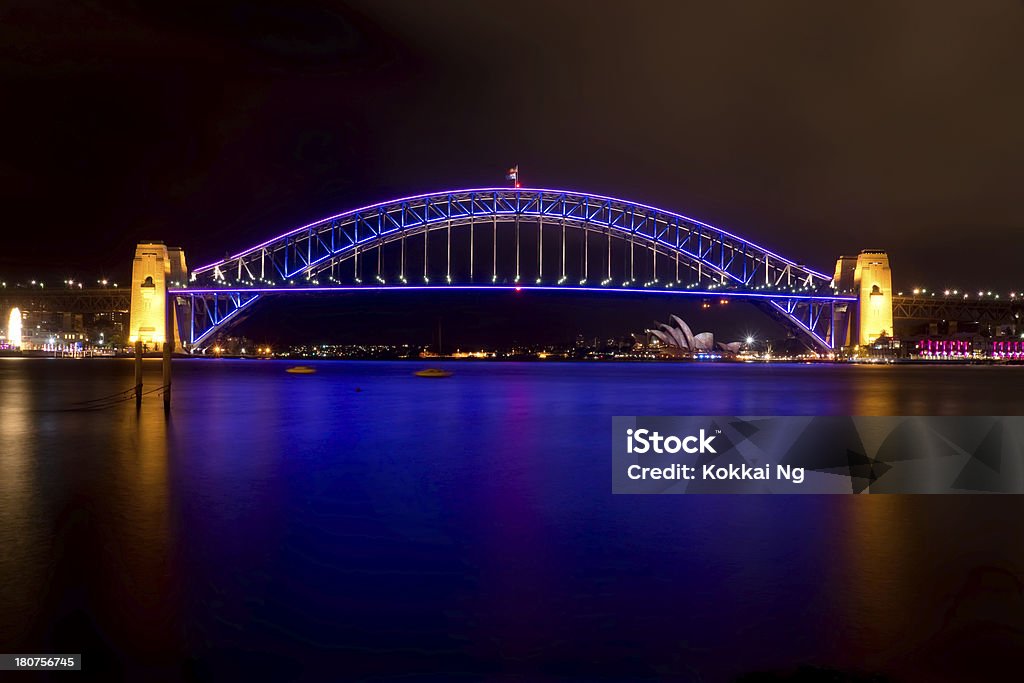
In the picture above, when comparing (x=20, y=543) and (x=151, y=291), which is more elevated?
(x=151, y=291)

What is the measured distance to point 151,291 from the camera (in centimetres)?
6347

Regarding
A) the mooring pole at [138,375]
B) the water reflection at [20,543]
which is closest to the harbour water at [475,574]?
the water reflection at [20,543]

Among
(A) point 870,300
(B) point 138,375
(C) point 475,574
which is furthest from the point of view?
(A) point 870,300

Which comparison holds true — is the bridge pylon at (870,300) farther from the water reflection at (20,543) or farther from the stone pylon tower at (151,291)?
the water reflection at (20,543)

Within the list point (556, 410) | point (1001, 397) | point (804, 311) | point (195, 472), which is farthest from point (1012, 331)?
point (195, 472)

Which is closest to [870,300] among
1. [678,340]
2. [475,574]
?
[678,340]

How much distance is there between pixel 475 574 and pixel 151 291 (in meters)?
64.8

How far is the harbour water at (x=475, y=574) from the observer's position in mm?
4188

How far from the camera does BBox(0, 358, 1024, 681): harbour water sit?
165 inches

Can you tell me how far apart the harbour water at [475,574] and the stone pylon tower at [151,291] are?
56628 millimetres

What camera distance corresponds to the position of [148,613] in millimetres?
4715

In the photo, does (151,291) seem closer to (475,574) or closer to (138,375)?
(138,375)

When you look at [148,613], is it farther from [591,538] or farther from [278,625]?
[591,538]

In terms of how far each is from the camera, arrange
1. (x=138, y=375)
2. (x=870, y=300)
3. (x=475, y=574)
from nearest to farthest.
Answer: (x=475, y=574), (x=138, y=375), (x=870, y=300)
